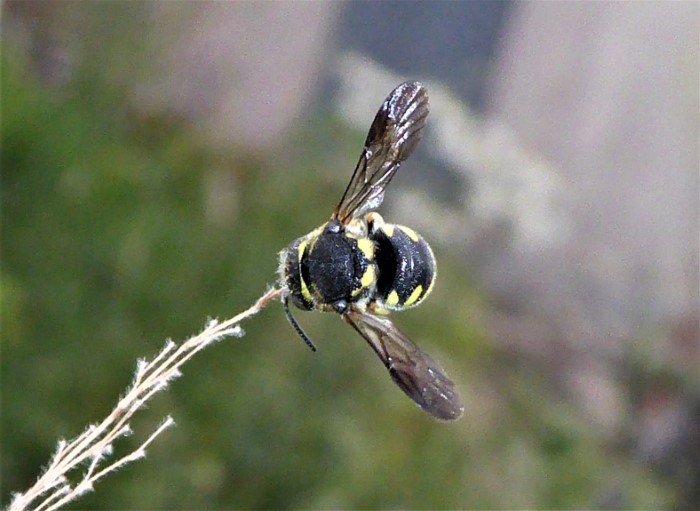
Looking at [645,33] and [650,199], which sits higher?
[645,33]

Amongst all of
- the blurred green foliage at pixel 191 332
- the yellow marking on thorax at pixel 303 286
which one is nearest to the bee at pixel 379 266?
the yellow marking on thorax at pixel 303 286

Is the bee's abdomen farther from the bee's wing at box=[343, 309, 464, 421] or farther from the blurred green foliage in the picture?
the blurred green foliage

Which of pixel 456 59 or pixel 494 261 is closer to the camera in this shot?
pixel 456 59

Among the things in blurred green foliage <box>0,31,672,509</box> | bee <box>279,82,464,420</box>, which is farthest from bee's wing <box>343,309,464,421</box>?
blurred green foliage <box>0,31,672,509</box>

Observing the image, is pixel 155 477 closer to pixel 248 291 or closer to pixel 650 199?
pixel 248 291

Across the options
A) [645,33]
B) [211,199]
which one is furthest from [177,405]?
[645,33]

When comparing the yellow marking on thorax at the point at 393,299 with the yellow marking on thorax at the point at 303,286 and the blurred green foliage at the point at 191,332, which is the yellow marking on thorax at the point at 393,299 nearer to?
the yellow marking on thorax at the point at 303,286

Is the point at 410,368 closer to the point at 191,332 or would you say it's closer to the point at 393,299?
the point at 393,299
